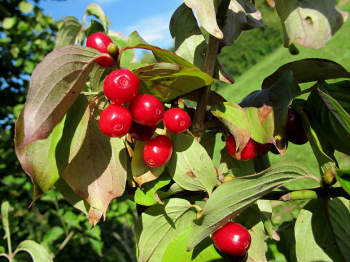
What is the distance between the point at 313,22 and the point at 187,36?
1.12 ft

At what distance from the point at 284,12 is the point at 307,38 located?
0.07m

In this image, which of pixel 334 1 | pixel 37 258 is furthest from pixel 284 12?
pixel 37 258

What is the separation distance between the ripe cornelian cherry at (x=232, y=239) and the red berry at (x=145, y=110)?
0.84ft

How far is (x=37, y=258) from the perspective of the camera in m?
1.13

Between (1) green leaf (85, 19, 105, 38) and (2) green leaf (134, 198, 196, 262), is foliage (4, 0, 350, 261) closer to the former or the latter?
(2) green leaf (134, 198, 196, 262)

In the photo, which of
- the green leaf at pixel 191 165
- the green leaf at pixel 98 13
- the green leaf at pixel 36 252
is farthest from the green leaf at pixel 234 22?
the green leaf at pixel 36 252

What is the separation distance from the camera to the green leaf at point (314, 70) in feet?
2.28

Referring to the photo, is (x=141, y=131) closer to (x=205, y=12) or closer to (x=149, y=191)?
(x=149, y=191)

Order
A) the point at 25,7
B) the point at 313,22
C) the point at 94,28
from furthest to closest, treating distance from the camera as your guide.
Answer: the point at 25,7, the point at 94,28, the point at 313,22

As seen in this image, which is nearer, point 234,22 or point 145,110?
point 145,110

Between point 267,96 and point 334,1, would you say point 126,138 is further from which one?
point 334,1

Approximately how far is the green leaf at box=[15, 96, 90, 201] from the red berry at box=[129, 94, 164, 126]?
8cm

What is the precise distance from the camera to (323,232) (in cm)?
67

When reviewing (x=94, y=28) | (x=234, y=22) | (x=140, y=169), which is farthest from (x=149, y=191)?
(x=94, y=28)
